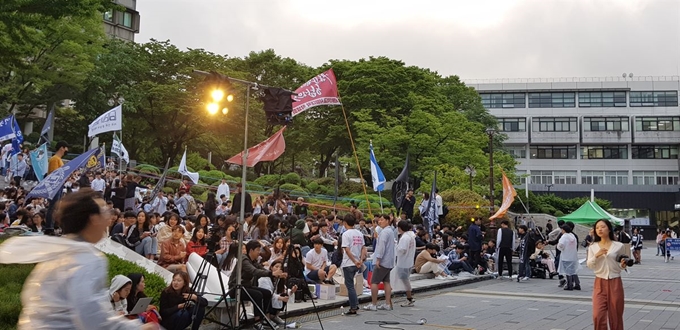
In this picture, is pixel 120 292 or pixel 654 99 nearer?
pixel 120 292

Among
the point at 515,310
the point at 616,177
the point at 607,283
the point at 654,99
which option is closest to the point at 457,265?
the point at 515,310

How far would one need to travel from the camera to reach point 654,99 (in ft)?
234

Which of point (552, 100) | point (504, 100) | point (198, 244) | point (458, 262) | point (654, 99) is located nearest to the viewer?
point (198, 244)

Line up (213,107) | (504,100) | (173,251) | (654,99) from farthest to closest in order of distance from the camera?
(504,100) < (654,99) < (173,251) < (213,107)

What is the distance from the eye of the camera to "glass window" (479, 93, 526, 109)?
7319cm

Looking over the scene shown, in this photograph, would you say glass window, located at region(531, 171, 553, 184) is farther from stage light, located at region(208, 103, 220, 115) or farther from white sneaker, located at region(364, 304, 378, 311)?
stage light, located at region(208, 103, 220, 115)

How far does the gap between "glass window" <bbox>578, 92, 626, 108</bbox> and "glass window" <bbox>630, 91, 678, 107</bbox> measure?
4.19 ft

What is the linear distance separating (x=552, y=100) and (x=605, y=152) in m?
8.79

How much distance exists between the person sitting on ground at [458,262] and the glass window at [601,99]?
56.8 m

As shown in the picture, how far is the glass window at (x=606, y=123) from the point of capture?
7100 cm

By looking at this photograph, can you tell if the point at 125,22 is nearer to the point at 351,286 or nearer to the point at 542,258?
the point at 542,258

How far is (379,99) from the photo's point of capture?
47.4 m

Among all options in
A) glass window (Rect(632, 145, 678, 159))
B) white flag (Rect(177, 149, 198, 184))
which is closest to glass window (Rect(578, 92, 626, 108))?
glass window (Rect(632, 145, 678, 159))

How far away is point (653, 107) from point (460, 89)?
29412 mm
